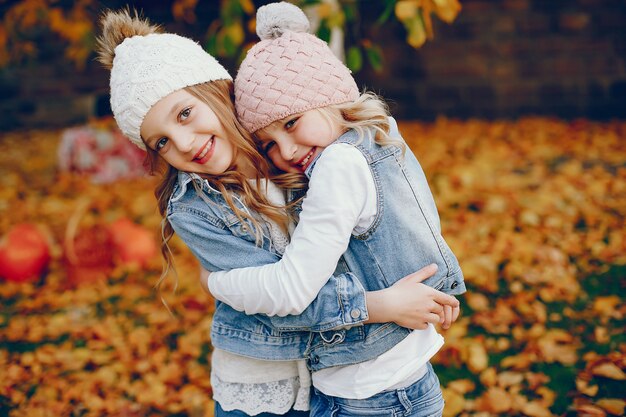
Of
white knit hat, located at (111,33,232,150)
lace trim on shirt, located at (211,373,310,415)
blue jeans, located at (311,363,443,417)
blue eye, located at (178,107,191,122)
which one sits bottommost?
lace trim on shirt, located at (211,373,310,415)

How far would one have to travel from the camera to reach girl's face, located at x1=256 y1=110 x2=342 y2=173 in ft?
5.44

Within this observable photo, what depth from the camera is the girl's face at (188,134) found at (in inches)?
67.6

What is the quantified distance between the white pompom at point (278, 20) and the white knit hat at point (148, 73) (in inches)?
7.4

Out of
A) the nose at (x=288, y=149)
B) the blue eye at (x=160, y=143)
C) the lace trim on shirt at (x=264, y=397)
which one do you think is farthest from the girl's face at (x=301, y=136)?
the lace trim on shirt at (x=264, y=397)

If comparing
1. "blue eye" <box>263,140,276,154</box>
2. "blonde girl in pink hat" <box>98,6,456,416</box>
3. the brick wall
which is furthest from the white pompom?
the brick wall

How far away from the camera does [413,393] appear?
1.72 meters

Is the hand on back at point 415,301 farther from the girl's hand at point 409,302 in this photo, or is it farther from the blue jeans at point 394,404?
the blue jeans at point 394,404

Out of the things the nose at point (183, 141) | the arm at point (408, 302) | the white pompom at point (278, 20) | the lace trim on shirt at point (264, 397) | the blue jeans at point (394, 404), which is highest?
the white pompom at point (278, 20)

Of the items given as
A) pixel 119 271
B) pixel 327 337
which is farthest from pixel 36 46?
pixel 327 337

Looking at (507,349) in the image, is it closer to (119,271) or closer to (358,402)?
(358,402)

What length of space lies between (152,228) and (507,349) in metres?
2.79

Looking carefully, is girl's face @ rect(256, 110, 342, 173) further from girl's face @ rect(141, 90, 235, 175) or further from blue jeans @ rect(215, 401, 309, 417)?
blue jeans @ rect(215, 401, 309, 417)

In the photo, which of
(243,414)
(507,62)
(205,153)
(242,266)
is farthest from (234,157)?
(507,62)

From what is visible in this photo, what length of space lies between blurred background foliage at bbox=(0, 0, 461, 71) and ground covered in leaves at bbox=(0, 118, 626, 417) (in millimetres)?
1333
